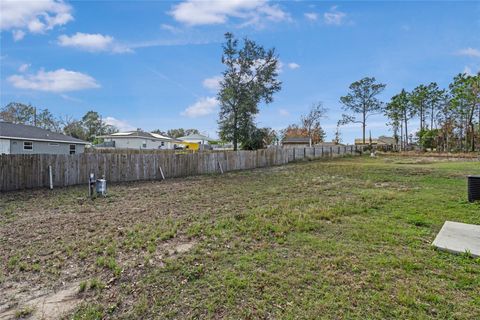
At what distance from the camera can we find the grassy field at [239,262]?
238 centimetres

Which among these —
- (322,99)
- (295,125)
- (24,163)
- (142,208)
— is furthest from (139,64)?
(295,125)

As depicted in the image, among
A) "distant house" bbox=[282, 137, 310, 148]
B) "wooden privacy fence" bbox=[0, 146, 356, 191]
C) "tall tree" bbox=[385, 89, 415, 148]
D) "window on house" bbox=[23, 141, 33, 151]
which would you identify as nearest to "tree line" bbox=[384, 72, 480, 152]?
"tall tree" bbox=[385, 89, 415, 148]

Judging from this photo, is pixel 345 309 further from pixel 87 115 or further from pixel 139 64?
pixel 87 115

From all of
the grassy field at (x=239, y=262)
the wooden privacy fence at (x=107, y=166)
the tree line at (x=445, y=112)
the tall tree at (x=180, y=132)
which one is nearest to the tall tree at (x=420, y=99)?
the tree line at (x=445, y=112)

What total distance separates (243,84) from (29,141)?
58.0 ft

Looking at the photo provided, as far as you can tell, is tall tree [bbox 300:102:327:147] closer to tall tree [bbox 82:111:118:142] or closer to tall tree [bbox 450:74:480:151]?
tall tree [bbox 450:74:480:151]

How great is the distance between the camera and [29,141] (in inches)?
732

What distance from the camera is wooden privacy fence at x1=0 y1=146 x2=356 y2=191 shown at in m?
8.84

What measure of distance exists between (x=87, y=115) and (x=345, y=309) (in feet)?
189

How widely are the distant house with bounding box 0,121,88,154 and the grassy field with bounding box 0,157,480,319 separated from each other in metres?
15.2

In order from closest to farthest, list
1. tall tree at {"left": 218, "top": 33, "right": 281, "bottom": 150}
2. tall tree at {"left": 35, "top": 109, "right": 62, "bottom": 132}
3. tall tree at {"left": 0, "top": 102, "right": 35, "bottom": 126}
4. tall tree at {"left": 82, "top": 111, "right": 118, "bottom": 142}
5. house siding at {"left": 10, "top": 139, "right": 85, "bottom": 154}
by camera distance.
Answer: house siding at {"left": 10, "top": 139, "right": 85, "bottom": 154} < tall tree at {"left": 218, "top": 33, "right": 281, "bottom": 150} < tall tree at {"left": 0, "top": 102, "right": 35, "bottom": 126} < tall tree at {"left": 35, "top": 109, "right": 62, "bottom": 132} < tall tree at {"left": 82, "top": 111, "right": 118, "bottom": 142}

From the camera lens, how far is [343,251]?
3.56 m

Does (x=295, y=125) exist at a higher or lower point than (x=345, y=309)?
higher

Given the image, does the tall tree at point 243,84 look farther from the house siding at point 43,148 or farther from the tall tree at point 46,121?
the tall tree at point 46,121
